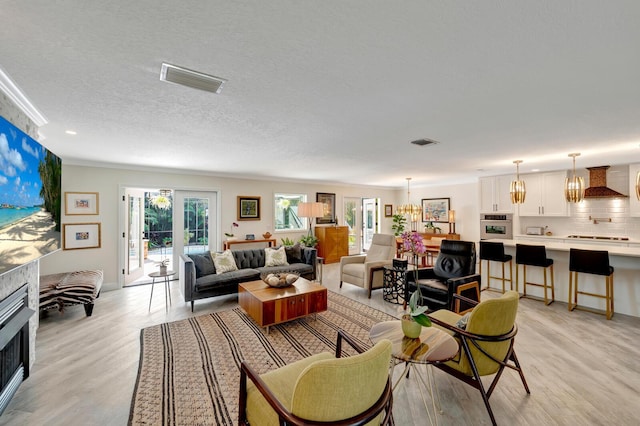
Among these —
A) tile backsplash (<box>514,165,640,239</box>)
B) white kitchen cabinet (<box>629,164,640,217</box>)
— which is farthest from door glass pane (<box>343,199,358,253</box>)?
white kitchen cabinet (<box>629,164,640,217</box>)

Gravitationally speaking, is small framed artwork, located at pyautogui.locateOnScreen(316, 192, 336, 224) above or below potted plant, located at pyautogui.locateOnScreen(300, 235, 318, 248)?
above

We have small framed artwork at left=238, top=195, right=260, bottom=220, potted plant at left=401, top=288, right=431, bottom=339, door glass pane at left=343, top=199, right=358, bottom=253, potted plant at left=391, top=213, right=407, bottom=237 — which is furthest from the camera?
potted plant at left=391, top=213, right=407, bottom=237

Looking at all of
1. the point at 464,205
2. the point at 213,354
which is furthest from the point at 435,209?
the point at 213,354

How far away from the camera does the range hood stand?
5.00 m

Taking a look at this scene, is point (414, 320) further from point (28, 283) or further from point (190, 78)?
point (28, 283)

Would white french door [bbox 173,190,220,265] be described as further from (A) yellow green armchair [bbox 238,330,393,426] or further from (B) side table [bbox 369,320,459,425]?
(A) yellow green armchair [bbox 238,330,393,426]

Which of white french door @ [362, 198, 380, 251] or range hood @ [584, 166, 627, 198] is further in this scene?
white french door @ [362, 198, 380, 251]

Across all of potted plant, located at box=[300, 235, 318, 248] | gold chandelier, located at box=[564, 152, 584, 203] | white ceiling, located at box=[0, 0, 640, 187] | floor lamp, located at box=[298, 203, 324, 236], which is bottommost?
potted plant, located at box=[300, 235, 318, 248]

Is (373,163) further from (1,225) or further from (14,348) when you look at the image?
(14,348)

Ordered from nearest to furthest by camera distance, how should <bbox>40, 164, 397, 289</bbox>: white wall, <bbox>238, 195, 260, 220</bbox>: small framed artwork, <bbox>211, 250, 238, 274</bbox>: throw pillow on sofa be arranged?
<bbox>211, 250, 238, 274</bbox>: throw pillow on sofa → <bbox>40, 164, 397, 289</bbox>: white wall → <bbox>238, 195, 260, 220</bbox>: small framed artwork

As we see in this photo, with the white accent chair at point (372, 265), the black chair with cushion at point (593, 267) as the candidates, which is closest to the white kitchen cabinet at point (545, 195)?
the black chair with cushion at point (593, 267)

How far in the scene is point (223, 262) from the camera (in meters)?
4.48

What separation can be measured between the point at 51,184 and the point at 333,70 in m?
2.84

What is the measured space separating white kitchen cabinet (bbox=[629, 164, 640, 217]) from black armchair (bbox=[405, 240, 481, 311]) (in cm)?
350
